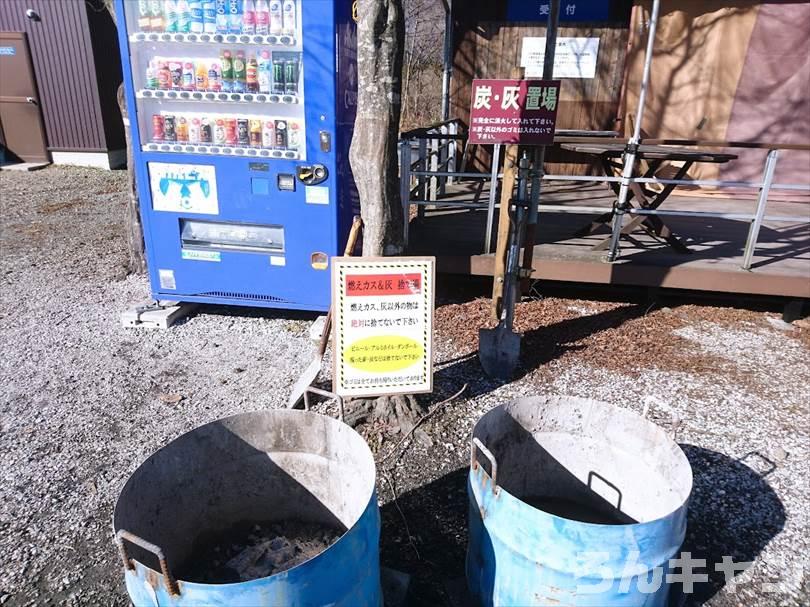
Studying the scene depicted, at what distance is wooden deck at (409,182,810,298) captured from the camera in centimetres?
516

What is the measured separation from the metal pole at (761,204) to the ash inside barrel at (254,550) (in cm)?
432

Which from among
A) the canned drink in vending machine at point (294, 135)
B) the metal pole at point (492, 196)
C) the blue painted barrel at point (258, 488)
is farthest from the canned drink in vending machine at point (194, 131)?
the blue painted barrel at point (258, 488)

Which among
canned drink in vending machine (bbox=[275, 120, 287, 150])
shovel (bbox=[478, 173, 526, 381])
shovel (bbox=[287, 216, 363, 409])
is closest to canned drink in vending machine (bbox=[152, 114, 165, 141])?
canned drink in vending machine (bbox=[275, 120, 287, 150])

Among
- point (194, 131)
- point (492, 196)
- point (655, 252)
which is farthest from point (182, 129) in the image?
point (655, 252)

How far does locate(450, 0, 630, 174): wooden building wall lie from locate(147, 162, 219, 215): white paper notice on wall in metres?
4.85

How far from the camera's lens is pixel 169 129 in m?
4.80

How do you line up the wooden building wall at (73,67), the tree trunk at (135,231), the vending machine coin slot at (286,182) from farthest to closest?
the wooden building wall at (73,67) < the tree trunk at (135,231) < the vending machine coin slot at (286,182)

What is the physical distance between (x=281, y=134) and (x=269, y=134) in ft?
0.34

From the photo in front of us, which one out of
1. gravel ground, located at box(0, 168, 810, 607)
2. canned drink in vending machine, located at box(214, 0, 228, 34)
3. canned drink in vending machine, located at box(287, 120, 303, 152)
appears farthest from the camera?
canned drink in vending machine, located at box(287, 120, 303, 152)

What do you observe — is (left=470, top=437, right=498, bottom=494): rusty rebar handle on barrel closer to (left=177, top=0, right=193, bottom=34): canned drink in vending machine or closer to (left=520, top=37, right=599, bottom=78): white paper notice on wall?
(left=177, top=0, right=193, bottom=34): canned drink in vending machine

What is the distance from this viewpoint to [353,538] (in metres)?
1.96

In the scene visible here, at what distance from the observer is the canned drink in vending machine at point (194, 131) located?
15.6 feet

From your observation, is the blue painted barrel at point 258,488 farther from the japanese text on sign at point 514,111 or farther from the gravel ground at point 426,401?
the japanese text on sign at point 514,111

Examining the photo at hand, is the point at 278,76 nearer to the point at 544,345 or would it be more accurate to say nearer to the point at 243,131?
the point at 243,131
